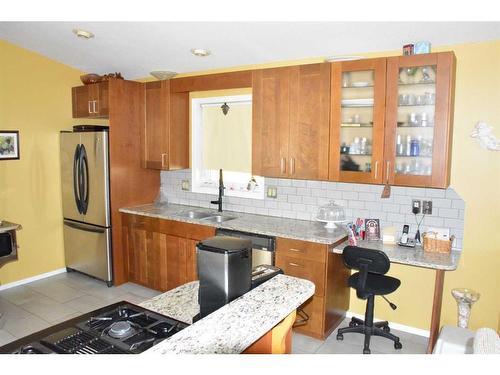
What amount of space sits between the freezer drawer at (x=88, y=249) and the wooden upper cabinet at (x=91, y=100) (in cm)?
129

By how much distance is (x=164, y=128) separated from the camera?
4344 mm

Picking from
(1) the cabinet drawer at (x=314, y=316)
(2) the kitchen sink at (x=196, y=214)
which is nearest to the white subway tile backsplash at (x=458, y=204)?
(1) the cabinet drawer at (x=314, y=316)

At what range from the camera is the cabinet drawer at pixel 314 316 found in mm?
3152

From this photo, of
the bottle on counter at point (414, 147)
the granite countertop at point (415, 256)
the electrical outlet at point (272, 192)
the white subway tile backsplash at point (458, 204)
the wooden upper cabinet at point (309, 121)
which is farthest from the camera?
the electrical outlet at point (272, 192)

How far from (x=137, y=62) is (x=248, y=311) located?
12.3ft

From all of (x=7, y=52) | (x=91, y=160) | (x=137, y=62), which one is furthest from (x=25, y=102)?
Result: (x=137, y=62)

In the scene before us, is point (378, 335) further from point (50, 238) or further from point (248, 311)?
point (50, 238)

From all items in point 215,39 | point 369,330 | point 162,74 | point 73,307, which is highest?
point 215,39

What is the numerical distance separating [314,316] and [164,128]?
2.56m

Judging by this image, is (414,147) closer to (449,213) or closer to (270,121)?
(449,213)

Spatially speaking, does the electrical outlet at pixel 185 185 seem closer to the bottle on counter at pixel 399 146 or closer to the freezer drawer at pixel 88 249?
the freezer drawer at pixel 88 249

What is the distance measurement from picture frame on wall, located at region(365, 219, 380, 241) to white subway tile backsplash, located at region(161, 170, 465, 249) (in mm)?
67

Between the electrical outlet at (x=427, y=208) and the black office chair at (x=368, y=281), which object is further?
the electrical outlet at (x=427, y=208)

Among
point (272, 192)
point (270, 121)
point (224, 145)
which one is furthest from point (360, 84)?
point (224, 145)
